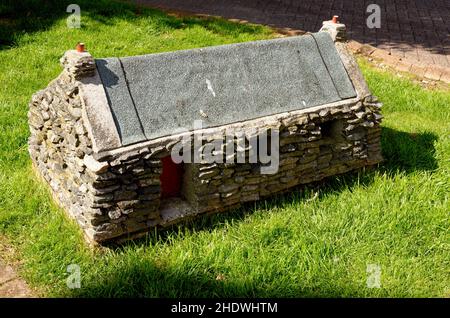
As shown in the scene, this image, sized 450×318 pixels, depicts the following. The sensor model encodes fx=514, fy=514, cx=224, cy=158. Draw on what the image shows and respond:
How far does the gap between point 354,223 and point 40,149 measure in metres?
3.11

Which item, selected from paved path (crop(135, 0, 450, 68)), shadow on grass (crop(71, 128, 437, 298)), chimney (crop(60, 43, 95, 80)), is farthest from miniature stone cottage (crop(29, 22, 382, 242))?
paved path (crop(135, 0, 450, 68))

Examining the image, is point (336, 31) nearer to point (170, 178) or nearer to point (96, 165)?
point (170, 178)

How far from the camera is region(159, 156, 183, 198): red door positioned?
15.0ft

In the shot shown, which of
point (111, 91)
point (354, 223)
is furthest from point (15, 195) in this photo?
point (354, 223)

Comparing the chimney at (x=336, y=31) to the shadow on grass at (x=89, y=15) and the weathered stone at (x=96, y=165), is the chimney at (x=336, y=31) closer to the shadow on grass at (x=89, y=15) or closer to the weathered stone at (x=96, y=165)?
the weathered stone at (x=96, y=165)

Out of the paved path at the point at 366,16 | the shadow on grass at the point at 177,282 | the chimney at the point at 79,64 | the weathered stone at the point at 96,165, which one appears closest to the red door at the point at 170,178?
the shadow on grass at the point at 177,282

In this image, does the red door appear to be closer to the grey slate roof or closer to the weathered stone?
the grey slate roof

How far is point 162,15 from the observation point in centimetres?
999

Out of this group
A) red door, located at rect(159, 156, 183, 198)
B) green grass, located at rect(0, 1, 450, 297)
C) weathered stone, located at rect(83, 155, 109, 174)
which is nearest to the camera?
weathered stone, located at rect(83, 155, 109, 174)

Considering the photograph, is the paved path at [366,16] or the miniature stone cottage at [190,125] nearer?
the miniature stone cottage at [190,125]

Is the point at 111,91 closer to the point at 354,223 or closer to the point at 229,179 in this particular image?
the point at 229,179

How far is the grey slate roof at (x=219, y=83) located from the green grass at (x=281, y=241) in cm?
93

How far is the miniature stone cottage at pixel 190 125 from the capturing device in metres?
4.07
